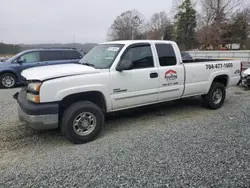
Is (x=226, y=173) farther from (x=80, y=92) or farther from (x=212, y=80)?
(x=212, y=80)

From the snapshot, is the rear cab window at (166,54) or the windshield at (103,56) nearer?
the windshield at (103,56)

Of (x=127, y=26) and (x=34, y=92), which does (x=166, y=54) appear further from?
(x=127, y=26)

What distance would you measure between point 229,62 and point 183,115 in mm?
2114

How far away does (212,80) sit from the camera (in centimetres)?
594

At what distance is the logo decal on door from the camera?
197 inches

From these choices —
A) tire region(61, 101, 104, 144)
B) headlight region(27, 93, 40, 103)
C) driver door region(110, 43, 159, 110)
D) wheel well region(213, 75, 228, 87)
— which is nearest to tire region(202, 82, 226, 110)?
wheel well region(213, 75, 228, 87)

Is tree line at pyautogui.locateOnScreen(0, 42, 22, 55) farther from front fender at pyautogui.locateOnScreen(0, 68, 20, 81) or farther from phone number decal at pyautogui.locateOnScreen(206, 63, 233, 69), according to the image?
phone number decal at pyautogui.locateOnScreen(206, 63, 233, 69)

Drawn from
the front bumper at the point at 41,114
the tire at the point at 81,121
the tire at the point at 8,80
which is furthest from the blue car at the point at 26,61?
the front bumper at the point at 41,114

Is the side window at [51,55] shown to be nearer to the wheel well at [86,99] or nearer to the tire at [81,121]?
the wheel well at [86,99]

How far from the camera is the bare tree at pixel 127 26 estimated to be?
219 ft

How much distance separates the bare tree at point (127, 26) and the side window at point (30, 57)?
56.6 metres

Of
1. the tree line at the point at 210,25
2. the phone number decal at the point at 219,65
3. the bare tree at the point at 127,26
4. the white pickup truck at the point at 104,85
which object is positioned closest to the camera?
the white pickup truck at the point at 104,85

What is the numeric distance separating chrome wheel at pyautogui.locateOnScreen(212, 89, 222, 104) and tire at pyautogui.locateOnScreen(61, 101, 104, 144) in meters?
3.50

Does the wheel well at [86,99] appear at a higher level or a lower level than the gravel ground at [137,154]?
higher
